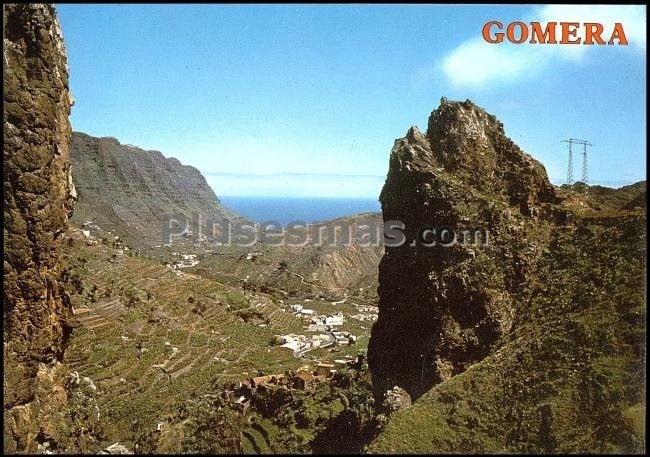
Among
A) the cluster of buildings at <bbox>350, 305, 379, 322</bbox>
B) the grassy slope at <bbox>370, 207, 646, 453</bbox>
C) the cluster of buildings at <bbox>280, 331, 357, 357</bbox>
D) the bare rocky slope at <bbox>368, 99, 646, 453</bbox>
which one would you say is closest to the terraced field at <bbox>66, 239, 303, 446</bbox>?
the cluster of buildings at <bbox>280, 331, 357, 357</bbox>

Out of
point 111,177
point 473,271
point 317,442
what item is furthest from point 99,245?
point 111,177

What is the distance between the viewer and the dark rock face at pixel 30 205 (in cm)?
1989

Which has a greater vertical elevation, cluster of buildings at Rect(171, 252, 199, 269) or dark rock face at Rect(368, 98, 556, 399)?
dark rock face at Rect(368, 98, 556, 399)

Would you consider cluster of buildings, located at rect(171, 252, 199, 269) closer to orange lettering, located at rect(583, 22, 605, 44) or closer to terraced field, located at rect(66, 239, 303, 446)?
terraced field, located at rect(66, 239, 303, 446)

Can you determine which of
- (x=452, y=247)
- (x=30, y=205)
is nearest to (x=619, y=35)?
(x=452, y=247)

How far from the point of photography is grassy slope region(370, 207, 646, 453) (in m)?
17.3

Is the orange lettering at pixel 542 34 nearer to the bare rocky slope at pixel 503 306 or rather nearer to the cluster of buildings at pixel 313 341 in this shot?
the bare rocky slope at pixel 503 306

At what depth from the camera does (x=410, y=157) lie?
1172 inches

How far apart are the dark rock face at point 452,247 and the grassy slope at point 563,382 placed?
2436 mm

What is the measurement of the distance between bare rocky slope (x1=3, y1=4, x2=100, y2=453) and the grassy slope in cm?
1563

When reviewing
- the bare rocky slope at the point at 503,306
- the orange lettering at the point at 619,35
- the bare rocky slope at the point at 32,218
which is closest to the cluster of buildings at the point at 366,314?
the bare rocky slope at the point at 503,306

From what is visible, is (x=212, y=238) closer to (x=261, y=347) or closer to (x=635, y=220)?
(x=261, y=347)

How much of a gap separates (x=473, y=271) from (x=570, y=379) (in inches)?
325

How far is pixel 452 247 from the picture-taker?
26.9 m
